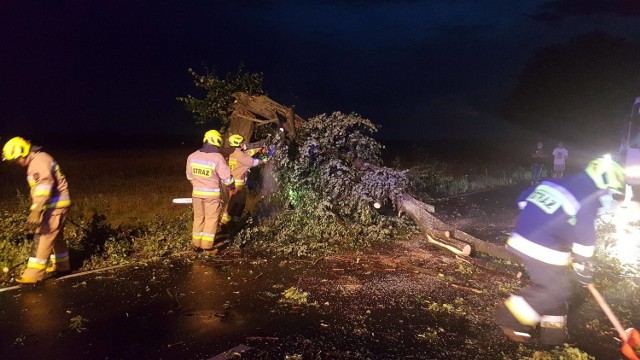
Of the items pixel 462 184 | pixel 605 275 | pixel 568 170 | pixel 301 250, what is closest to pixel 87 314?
pixel 301 250

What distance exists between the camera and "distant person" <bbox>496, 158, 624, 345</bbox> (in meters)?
3.88

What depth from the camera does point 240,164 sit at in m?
7.89

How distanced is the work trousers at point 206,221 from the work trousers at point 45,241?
1.72 meters

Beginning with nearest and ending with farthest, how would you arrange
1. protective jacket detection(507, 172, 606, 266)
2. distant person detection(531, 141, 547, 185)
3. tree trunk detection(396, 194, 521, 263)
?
protective jacket detection(507, 172, 606, 266) < tree trunk detection(396, 194, 521, 263) < distant person detection(531, 141, 547, 185)

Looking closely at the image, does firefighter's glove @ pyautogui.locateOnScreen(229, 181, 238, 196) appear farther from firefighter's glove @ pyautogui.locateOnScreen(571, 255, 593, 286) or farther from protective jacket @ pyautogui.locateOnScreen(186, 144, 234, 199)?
firefighter's glove @ pyautogui.locateOnScreen(571, 255, 593, 286)

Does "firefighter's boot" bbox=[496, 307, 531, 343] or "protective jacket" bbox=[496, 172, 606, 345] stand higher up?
"protective jacket" bbox=[496, 172, 606, 345]

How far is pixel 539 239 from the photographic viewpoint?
3988 mm

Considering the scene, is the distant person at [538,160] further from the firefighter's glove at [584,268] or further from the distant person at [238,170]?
the firefighter's glove at [584,268]

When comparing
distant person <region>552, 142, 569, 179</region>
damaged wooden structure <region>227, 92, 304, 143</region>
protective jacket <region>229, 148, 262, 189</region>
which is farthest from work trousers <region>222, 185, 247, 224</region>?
distant person <region>552, 142, 569, 179</region>

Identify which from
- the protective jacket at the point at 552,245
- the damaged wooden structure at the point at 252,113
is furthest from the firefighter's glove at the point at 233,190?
the protective jacket at the point at 552,245

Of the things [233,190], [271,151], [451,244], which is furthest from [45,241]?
[451,244]

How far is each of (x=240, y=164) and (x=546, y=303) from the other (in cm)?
537

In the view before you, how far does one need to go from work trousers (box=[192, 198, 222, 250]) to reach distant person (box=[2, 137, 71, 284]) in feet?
5.71

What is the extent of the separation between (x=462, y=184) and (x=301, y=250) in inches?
341
